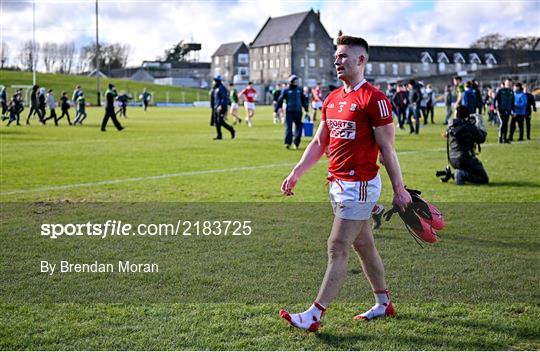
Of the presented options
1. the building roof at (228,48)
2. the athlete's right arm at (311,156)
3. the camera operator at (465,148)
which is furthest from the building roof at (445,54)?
the athlete's right arm at (311,156)

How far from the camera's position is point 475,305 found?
5594 mm

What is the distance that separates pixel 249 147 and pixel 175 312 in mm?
15510

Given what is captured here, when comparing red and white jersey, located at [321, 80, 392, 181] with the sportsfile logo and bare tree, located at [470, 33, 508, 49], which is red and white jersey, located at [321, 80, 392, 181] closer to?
the sportsfile logo

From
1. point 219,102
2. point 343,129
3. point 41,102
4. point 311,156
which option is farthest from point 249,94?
point 343,129

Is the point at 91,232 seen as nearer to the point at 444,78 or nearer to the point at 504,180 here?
the point at 504,180

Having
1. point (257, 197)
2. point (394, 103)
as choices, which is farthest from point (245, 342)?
point (394, 103)

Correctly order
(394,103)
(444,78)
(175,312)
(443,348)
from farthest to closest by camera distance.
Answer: (444,78) → (394,103) → (175,312) → (443,348)

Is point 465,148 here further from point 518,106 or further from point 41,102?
point 41,102

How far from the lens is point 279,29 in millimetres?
113688

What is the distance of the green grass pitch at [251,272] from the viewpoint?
191 inches

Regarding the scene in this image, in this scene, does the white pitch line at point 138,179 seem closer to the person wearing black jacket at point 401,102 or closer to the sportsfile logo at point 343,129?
the sportsfile logo at point 343,129

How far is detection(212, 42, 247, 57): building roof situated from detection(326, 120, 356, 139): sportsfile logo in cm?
12833

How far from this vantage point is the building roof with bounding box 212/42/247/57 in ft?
432

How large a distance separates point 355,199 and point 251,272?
6.63 ft
